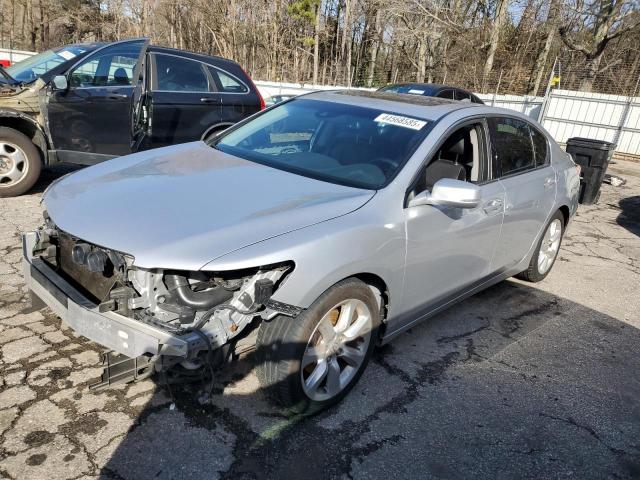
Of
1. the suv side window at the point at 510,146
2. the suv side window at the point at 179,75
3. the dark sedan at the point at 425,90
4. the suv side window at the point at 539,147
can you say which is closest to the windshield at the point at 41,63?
the suv side window at the point at 179,75

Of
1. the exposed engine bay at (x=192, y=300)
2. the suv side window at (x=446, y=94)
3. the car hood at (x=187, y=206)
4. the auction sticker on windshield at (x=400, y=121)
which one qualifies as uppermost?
the auction sticker on windshield at (x=400, y=121)

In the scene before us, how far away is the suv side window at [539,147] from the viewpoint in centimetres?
446

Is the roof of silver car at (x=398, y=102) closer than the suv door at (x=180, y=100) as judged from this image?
Yes

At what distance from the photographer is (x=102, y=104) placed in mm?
6336

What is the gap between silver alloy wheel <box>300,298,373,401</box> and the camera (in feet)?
8.97

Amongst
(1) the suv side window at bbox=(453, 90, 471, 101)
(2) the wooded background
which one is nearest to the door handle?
(1) the suv side window at bbox=(453, 90, 471, 101)

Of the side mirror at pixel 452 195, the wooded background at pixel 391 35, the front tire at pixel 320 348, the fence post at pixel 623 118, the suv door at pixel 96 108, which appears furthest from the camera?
the wooded background at pixel 391 35

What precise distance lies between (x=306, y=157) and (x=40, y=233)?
169 centimetres

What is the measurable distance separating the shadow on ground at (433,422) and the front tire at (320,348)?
0.49 ft

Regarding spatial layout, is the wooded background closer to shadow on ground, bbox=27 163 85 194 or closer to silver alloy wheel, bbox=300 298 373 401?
shadow on ground, bbox=27 163 85 194

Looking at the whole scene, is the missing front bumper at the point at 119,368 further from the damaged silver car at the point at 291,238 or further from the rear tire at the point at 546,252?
the rear tire at the point at 546,252

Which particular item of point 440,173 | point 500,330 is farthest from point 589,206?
point 440,173

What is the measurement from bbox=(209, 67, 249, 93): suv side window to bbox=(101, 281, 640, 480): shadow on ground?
4667 mm

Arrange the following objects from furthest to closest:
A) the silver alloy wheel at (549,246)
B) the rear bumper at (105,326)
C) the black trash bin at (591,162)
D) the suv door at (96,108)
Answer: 1. the black trash bin at (591,162)
2. the suv door at (96,108)
3. the silver alloy wheel at (549,246)
4. the rear bumper at (105,326)
